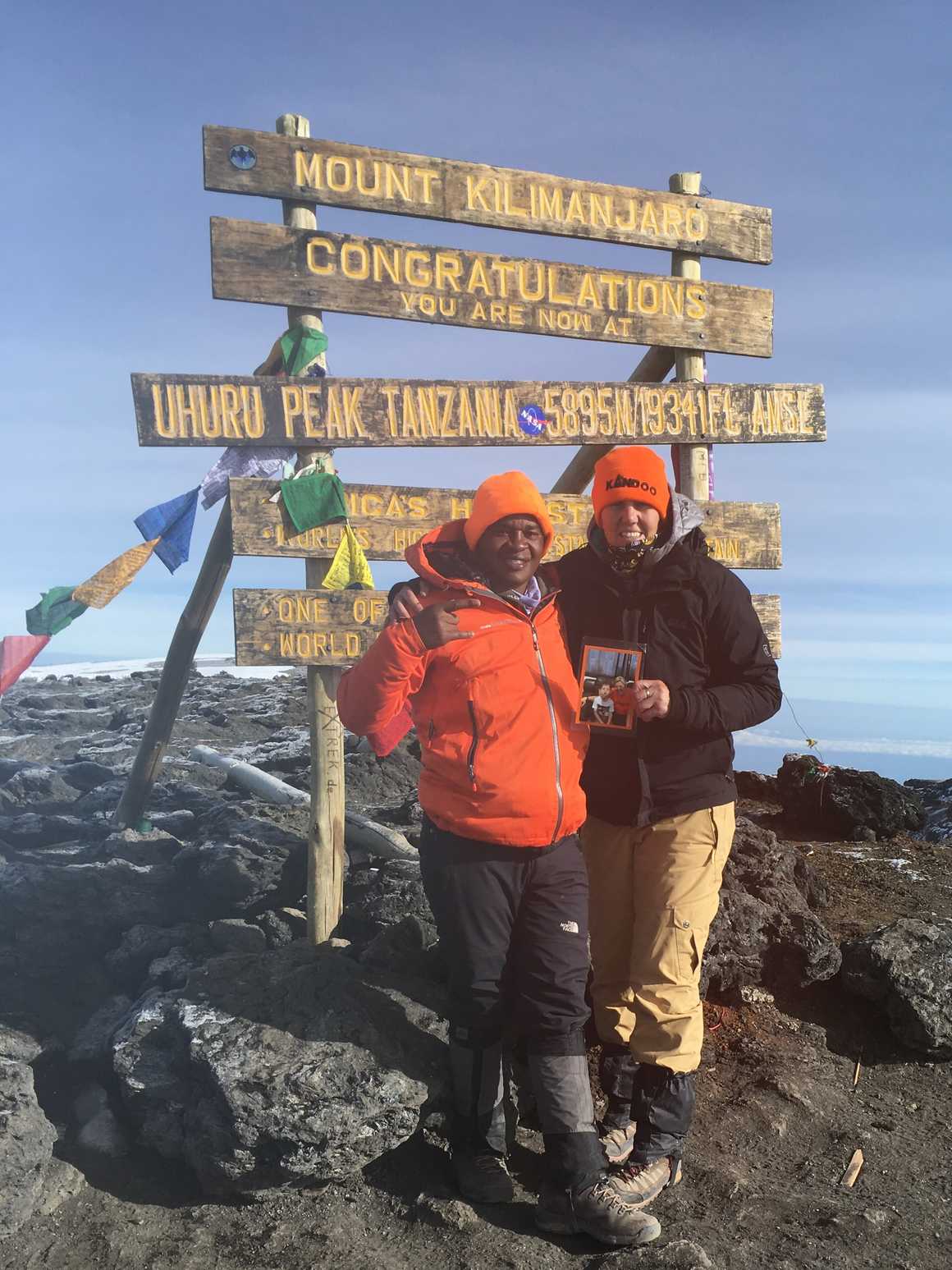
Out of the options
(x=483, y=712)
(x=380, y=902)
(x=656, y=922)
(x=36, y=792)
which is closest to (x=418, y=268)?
(x=483, y=712)

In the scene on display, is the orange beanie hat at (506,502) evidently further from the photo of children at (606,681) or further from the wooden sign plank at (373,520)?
the wooden sign plank at (373,520)

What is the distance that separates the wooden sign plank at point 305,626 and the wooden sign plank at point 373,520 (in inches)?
10.0

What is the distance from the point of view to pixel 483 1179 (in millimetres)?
4305

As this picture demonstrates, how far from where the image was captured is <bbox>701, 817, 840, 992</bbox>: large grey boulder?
591cm

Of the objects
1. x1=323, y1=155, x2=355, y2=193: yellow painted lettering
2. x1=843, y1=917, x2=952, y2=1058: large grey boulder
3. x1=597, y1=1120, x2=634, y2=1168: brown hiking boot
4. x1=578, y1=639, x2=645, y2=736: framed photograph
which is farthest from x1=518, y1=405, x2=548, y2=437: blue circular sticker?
x1=597, y1=1120, x2=634, y2=1168: brown hiking boot

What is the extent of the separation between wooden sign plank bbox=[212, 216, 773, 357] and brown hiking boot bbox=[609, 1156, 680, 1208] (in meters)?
4.61

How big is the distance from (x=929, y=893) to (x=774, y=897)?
94.2 inches

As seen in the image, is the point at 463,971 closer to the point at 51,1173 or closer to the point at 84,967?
the point at 51,1173

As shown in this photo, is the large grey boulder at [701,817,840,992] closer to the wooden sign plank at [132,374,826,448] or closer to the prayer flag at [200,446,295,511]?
the wooden sign plank at [132,374,826,448]

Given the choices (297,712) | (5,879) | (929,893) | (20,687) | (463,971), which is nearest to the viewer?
(463,971)

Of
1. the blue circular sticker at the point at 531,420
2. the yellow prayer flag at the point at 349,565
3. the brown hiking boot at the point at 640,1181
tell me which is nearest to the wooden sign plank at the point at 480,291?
the blue circular sticker at the point at 531,420

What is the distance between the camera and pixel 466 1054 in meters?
4.27

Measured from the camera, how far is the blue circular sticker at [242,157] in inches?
227

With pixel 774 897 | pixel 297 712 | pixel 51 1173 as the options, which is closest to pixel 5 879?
pixel 51 1173
